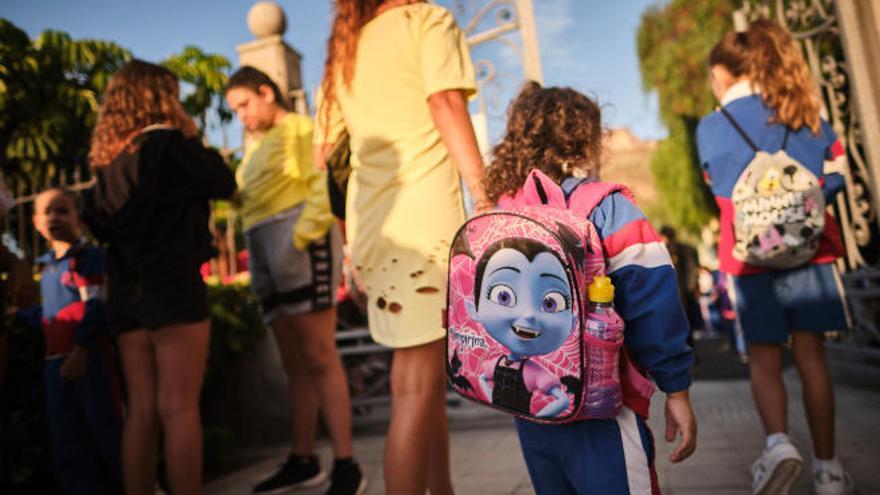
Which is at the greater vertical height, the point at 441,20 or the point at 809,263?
the point at 441,20

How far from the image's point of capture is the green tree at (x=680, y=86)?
43.2ft

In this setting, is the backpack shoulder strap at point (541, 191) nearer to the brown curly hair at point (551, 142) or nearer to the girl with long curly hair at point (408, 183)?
the brown curly hair at point (551, 142)

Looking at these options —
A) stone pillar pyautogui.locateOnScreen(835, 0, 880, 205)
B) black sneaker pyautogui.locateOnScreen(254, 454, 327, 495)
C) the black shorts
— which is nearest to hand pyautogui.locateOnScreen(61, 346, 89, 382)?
the black shorts

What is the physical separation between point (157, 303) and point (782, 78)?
8.47 feet

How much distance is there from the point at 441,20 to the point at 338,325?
3.31 meters

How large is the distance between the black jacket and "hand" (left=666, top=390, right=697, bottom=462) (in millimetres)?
1807

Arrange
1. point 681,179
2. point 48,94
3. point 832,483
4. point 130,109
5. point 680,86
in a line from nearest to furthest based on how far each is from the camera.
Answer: point 832,483 < point 130,109 < point 48,94 < point 680,86 < point 681,179

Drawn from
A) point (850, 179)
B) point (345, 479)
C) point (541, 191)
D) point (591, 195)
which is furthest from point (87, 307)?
point (850, 179)

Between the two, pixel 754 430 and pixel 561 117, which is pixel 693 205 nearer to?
pixel 754 430

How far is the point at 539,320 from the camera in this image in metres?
1.22

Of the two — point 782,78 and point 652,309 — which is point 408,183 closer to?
point 652,309

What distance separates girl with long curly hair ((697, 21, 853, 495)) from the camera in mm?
2088

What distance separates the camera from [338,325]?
15.4ft

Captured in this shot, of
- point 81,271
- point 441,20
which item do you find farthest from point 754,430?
point 81,271
